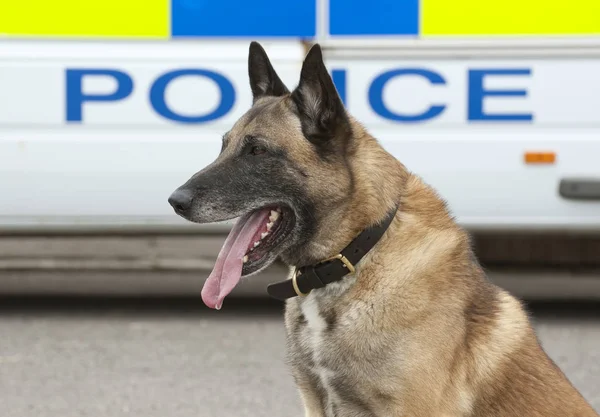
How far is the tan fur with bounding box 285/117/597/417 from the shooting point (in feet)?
11.1

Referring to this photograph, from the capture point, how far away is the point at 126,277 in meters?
7.06

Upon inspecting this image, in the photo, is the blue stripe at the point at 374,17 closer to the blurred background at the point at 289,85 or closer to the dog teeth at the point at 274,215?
the blurred background at the point at 289,85

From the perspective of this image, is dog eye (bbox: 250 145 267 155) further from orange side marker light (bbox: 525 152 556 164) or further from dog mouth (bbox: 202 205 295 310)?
orange side marker light (bbox: 525 152 556 164)

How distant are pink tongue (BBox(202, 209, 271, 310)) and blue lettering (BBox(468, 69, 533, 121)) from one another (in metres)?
3.05

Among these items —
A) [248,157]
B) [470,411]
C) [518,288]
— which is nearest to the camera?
[470,411]

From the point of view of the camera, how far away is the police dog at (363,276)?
341 centimetres

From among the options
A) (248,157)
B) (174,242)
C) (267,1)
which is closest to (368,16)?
(267,1)

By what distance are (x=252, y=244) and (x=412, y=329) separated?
0.58 metres

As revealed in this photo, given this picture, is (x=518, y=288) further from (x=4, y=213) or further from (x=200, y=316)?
(x=4, y=213)

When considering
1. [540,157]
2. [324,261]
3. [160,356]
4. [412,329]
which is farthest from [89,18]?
[412,329]

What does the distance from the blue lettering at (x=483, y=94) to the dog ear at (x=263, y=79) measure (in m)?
2.67

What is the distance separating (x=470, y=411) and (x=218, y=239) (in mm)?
3572

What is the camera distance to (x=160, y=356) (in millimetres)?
6035

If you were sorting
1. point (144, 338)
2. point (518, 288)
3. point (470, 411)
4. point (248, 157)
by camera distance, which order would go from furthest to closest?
point (518, 288)
point (144, 338)
point (248, 157)
point (470, 411)
